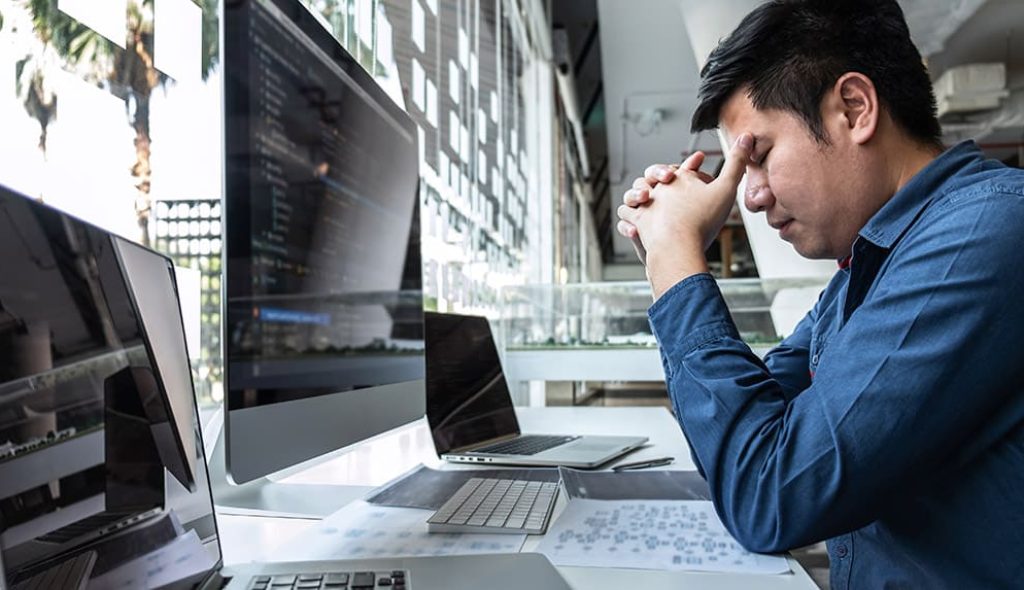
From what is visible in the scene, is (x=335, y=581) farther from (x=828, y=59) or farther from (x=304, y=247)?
(x=828, y=59)

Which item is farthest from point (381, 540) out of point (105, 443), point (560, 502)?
point (105, 443)

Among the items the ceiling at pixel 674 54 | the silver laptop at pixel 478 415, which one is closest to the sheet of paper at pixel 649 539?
the silver laptop at pixel 478 415

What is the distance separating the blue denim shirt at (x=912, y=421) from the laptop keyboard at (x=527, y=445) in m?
0.66

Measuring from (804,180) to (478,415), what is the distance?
36.1 inches

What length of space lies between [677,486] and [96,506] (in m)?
0.81

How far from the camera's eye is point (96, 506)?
1.46 feet

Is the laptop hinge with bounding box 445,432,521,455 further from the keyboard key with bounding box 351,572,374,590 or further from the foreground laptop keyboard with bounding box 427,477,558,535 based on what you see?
the keyboard key with bounding box 351,572,374,590

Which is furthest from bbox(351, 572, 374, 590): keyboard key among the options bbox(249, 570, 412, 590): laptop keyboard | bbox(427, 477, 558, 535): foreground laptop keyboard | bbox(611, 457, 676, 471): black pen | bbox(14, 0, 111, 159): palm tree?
bbox(611, 457, 676, 471): black pen

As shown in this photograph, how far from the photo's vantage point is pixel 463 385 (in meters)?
1.54

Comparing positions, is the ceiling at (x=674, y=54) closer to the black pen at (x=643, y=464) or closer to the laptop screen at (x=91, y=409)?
the black pen at (x=643, y=464)

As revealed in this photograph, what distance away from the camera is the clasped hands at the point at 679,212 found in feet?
2.84

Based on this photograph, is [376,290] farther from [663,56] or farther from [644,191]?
[663,56]

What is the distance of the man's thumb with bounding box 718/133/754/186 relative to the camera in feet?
2.83

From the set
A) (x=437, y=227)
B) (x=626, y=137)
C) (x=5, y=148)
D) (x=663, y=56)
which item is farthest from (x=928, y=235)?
(x=626, y=137)
